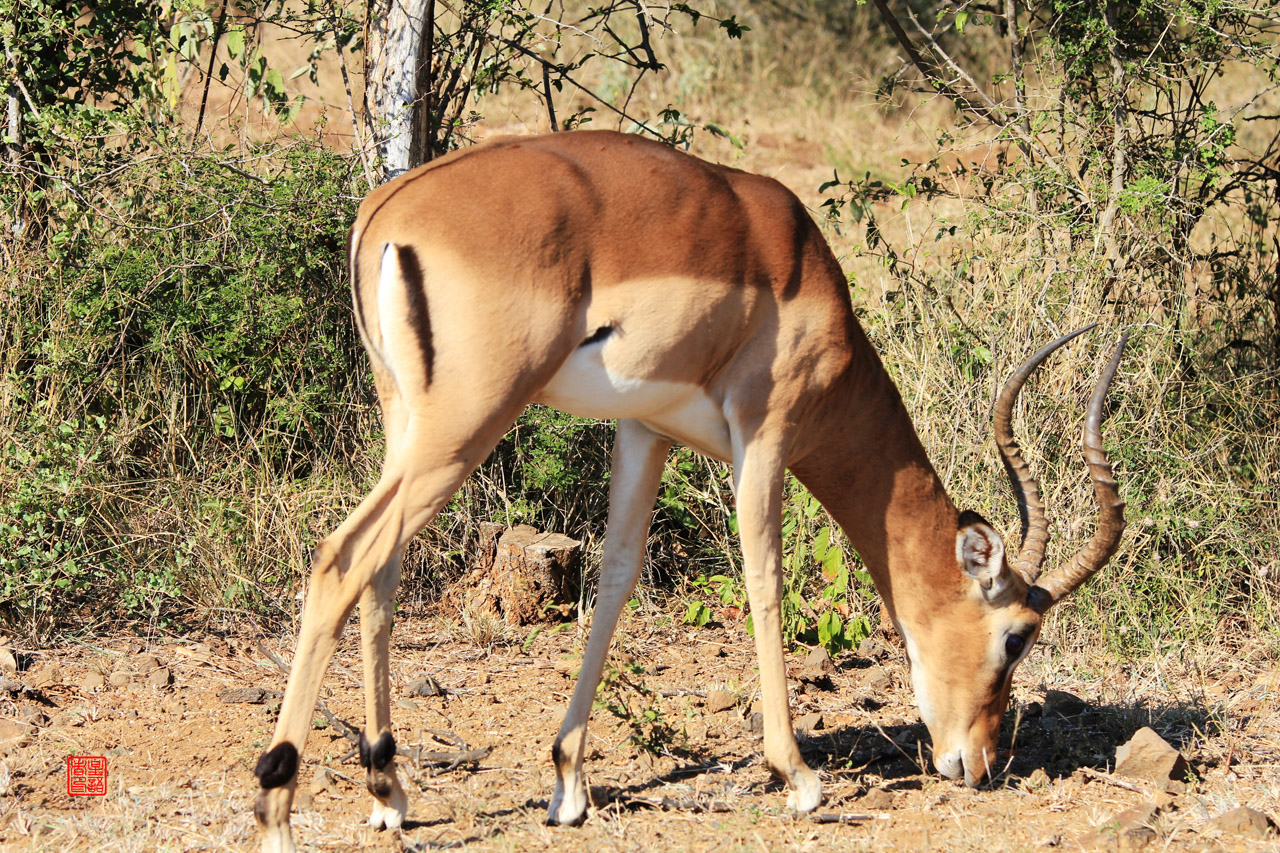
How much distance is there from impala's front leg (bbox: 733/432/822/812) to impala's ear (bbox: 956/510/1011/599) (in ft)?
2.19

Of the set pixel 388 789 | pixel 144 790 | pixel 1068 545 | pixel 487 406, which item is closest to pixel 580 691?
pixel 388 789

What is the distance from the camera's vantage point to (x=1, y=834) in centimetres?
371

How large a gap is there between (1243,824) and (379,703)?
107 inches

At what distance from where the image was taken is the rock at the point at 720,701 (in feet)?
16.3

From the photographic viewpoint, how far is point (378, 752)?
3.64 metres

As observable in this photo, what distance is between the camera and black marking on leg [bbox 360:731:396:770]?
3643mm

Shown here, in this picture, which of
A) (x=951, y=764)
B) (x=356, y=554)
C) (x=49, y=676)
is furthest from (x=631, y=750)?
(x=49, y=676)

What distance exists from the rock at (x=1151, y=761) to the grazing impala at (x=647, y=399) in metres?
0.50

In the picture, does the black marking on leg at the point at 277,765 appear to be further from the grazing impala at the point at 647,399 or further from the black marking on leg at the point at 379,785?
the black marking on leg at the point at 379,785

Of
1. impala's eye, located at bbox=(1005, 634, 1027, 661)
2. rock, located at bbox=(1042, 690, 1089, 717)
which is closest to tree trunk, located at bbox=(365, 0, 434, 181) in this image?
impala's eye, located at bbox=(1005, 634, 1027, 661)

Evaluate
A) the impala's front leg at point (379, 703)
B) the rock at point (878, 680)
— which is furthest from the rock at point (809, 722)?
the impala's front leg at point (379, 703)

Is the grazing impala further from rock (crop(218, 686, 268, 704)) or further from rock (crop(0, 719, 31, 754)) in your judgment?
rock (crop(0, 719, 31, 754))

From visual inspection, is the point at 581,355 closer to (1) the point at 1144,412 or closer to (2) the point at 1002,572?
(2) the point at 1002,572

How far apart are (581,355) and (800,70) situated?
12.3 meters
